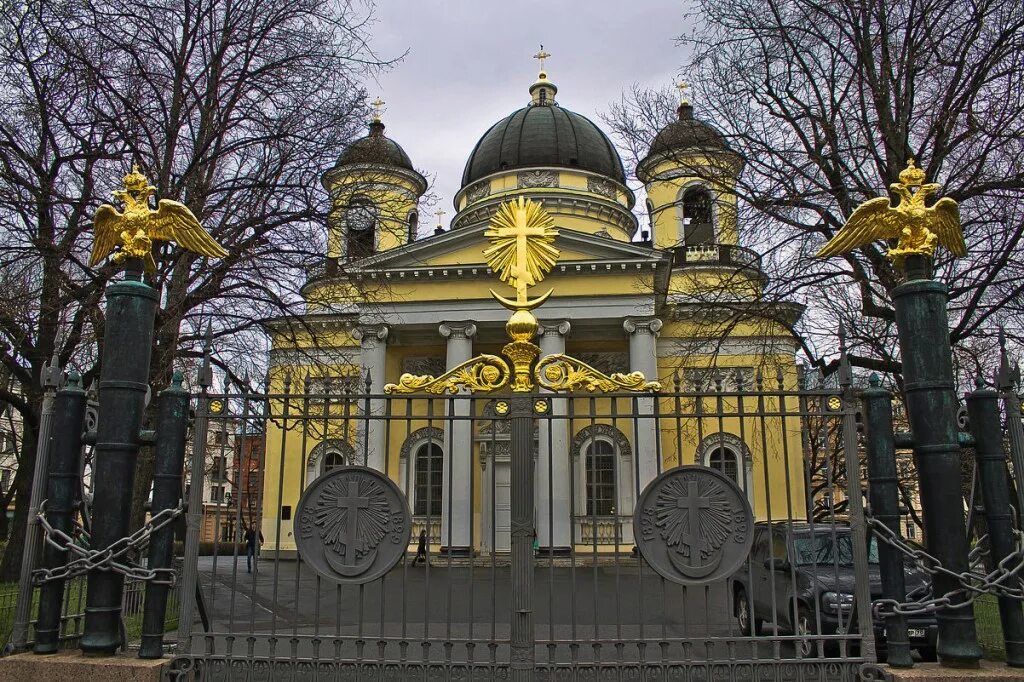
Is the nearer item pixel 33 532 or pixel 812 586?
pixel 33 532

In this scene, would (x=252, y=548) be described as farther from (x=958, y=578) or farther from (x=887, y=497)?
(x=958, y=578)

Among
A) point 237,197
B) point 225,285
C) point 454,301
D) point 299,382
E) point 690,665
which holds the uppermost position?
point 454,301

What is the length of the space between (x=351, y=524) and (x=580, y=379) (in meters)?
1.97

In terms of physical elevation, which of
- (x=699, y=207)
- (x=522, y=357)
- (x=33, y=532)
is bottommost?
(x=33, y=532)

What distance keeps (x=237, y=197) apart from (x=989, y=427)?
1139cm

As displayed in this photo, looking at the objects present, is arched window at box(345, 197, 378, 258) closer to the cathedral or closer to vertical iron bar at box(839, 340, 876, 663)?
the cathedral

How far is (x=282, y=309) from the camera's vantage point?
13188 mm

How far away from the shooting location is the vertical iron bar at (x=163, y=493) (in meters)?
5.48

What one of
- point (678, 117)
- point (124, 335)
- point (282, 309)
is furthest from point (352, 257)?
point (124, 335)

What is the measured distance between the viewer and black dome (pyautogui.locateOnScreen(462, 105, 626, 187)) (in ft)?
109

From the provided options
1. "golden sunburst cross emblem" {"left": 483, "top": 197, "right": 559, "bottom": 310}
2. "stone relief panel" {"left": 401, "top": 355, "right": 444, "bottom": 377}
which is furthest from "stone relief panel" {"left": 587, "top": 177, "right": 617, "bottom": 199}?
"golden sunburst cross emblem" {"left": 483, "top": 197, "right": 559, "bottom": 310}

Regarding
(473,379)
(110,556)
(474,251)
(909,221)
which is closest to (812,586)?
(909,221)

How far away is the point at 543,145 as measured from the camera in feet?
110

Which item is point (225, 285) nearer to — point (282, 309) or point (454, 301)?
point (282, 309)
